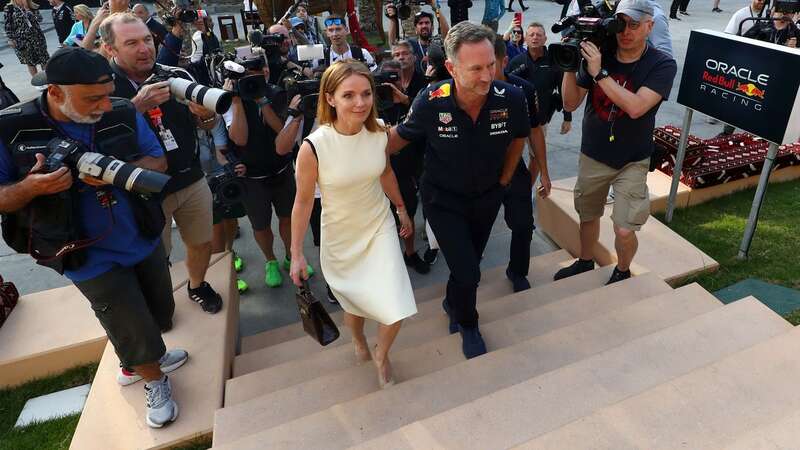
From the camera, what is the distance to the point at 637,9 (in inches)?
117

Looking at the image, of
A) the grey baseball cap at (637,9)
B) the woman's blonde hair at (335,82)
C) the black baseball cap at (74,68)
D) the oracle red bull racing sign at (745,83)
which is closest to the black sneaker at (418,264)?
the woman's blonde hair at (335,82)

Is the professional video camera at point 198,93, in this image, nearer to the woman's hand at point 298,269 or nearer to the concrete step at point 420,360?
the woman's hand at point 298,269

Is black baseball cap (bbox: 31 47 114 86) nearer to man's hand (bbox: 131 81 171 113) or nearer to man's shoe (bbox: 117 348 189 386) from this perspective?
man's hand (bbox: 131 81 171 113)

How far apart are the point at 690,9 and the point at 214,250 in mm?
16418

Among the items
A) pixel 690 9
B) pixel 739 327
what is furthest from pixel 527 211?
Answer: pixel 690 9

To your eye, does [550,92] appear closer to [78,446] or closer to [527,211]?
[527,211]

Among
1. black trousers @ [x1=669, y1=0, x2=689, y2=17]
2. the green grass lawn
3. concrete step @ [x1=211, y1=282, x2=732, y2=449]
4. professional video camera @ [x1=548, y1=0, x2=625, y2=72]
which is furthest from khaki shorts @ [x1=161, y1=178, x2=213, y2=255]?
black trousers @ [x1=669, y1=0, x2=689, y2=17]

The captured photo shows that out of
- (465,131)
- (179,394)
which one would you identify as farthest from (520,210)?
(179,394)

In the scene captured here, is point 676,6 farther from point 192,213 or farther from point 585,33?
point 192,213

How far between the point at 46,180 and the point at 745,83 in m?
4.12

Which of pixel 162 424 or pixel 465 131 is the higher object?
pixel 465 131

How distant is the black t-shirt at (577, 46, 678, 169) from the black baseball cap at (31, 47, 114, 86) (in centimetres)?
269

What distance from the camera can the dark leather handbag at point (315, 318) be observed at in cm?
254

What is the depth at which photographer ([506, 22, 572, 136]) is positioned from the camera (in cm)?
463
